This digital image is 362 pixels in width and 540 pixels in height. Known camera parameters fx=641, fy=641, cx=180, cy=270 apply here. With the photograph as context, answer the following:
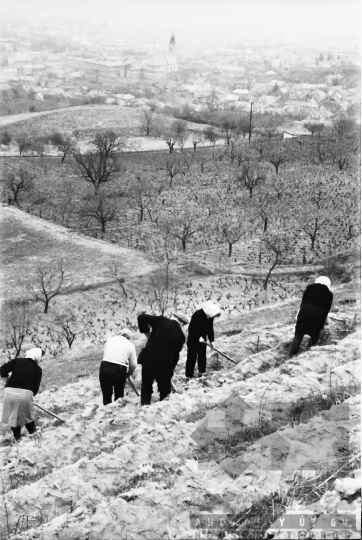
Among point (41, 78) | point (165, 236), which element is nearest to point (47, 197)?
point (165, 236)

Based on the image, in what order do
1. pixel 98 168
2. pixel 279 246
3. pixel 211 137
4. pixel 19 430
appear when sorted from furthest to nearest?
pixel 211 137 < pixel 98 168 < pixel 279 246 < pixel 19 430

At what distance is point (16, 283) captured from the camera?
53.6ft

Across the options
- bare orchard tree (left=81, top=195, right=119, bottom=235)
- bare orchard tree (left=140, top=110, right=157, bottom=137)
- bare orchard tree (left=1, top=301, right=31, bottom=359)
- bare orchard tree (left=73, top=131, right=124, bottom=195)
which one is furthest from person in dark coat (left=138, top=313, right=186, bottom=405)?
bare orchard tree (left=140, top=110, right=157, bottom=137)

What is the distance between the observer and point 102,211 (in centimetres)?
2228

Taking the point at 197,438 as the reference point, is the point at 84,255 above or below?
below

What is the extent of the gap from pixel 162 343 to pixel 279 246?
12495 mm

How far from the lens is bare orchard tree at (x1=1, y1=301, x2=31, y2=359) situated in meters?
12.3

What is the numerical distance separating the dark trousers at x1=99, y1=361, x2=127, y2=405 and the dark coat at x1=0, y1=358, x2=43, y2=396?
607 millimetres

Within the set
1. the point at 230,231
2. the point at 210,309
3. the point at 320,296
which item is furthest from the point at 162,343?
the point at 230,231

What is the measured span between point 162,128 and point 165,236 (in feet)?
96.5

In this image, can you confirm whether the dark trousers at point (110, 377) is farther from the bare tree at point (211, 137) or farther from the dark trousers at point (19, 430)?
the bare tree at point (211, 137)

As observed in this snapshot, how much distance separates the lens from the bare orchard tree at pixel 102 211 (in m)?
21.7

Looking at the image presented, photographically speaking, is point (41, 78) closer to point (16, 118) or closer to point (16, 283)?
point (16, 118)

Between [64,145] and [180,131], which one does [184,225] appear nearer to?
[64,145]
